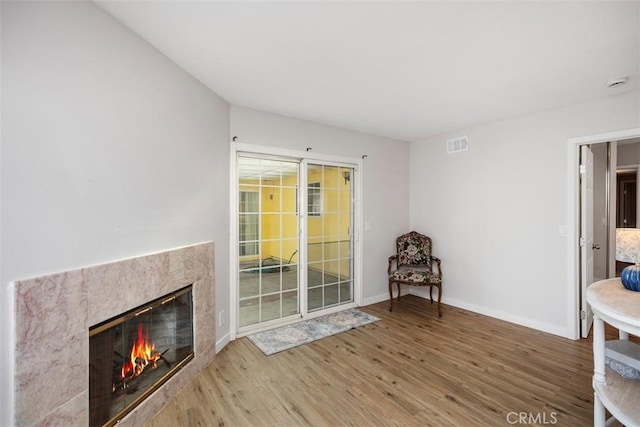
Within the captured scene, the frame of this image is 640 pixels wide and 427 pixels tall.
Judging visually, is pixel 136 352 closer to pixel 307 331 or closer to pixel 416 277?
pixel 307 331

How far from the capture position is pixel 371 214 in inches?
169

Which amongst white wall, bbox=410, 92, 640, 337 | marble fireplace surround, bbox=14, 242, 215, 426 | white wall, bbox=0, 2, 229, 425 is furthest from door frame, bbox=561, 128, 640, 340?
marble fireplace surround, bbox=14, 242, 215, 426

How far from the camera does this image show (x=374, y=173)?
434cm

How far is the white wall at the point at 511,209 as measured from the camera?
10.2ft

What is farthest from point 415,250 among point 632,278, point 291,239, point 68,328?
point 68,328

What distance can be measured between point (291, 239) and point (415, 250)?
203 cm

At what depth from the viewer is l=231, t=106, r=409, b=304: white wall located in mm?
3506

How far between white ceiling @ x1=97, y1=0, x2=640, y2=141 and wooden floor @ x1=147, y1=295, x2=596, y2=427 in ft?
8.47

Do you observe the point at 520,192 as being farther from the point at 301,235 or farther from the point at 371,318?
the point at 301,235

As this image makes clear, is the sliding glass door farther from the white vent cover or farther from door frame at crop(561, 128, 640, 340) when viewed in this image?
door frame at crop(561, 128, 640, 340)

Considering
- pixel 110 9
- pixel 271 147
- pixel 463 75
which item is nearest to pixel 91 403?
pixel 110 9

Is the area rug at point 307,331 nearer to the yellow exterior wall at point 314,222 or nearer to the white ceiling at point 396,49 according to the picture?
the yellow exterior wall at point 314,222

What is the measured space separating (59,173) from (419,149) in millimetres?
4473

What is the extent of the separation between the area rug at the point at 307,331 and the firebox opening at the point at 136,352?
84cm
